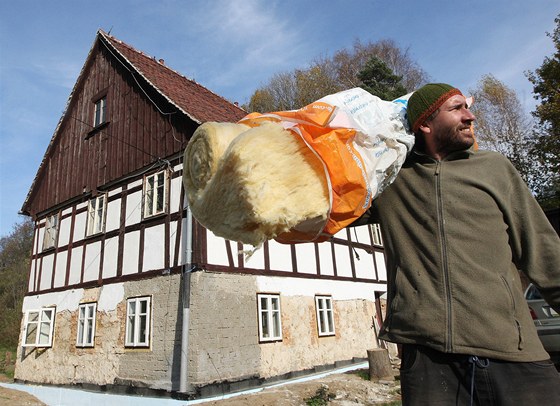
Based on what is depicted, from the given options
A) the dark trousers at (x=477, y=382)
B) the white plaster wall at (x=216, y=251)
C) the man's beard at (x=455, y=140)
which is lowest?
the dark trousers at (x=477, y=382)

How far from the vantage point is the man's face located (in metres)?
1.88

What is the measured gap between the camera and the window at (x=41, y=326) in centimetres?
1239

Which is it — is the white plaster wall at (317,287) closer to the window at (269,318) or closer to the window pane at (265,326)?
the window at (269,318)

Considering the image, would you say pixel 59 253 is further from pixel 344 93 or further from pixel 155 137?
pixel 344 93

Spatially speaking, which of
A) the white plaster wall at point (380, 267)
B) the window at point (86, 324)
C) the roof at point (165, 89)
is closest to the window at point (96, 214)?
the window at point (86, 324)

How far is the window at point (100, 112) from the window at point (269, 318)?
26.0 feet

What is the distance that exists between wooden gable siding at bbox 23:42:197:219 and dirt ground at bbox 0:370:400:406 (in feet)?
19.6

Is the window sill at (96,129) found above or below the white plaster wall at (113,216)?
above

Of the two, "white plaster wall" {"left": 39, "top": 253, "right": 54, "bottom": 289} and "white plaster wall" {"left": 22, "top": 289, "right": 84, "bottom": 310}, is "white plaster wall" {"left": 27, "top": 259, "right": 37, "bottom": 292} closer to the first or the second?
"white plaster wall" {"left": 22, "top": 289, "right": 84, "bottom": 310}

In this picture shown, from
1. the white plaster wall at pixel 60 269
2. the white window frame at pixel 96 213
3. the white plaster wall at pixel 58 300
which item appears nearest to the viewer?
the white plaster wall at pixel 58 300

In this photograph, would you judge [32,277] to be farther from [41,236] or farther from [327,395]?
[327,395]

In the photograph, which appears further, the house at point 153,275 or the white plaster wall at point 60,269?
the white plaster wall at point 60,269

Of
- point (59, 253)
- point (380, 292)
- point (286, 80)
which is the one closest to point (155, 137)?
point (59, 253)

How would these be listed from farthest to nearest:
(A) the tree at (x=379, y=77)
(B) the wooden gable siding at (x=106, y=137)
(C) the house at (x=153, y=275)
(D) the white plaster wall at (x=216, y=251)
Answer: (A) the tree at (x=379, y=77), (B) the wooden gable siding at (x=106, y=137), (D) the white plaster wall at (x=216, y=251), (C) the house at (x=153, y=275)
